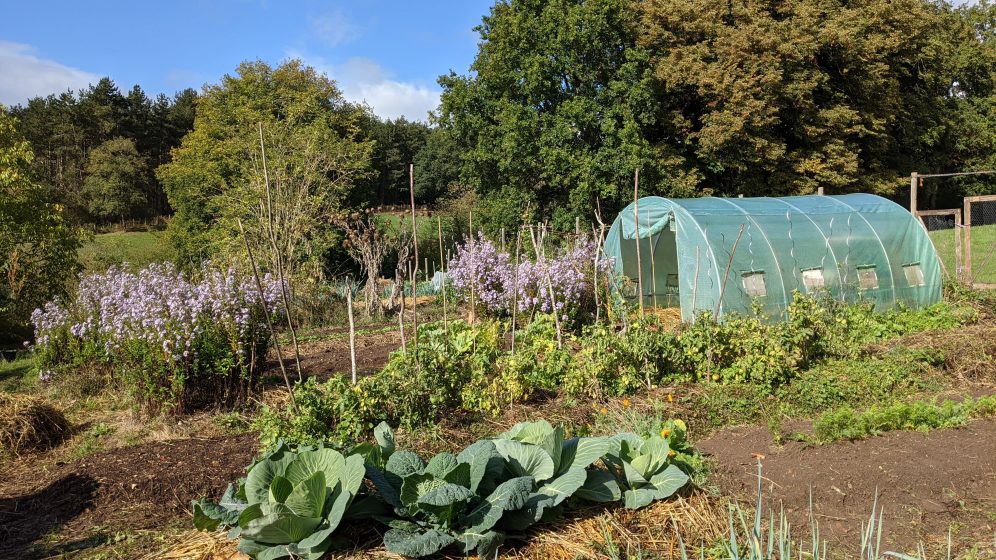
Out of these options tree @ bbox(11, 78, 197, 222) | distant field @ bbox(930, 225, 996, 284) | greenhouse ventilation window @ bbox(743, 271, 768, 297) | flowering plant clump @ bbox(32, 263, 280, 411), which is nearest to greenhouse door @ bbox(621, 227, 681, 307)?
greenhouse ventilation window @ bbox(743, 271, 768, 297)

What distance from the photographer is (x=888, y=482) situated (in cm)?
395

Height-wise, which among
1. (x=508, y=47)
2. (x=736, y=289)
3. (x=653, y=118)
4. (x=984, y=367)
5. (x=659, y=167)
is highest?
(x=508, y=47)

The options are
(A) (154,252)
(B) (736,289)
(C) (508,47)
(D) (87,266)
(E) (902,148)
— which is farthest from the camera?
(E) (902,148)

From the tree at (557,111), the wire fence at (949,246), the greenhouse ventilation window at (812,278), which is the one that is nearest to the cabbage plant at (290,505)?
the greenhouse ventilation window at (812,278)

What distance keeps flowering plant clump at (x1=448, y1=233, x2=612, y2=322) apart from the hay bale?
4772 mm

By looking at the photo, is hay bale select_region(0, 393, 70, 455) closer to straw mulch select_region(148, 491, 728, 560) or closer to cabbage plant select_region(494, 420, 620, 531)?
straw mulch select_region(148, 491, 728, 560)

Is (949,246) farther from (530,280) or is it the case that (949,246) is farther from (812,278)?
(530,280)

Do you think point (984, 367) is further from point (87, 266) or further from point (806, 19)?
point (87, 266)

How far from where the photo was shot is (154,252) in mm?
23000

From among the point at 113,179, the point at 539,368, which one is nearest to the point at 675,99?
the point at 539,368

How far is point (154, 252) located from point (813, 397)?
74.1ft

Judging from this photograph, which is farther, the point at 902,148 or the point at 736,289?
the point at 902,148

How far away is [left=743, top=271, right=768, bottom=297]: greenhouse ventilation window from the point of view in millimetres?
10219

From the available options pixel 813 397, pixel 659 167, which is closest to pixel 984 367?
pixel 813 397
